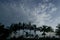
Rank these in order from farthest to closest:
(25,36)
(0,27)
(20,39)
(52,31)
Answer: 1. (52,31)
2. (25,36)
3. (20,39)
4. (0,27)

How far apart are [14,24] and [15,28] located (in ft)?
6.16

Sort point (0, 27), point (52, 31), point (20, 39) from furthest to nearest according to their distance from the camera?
1. point (52, 31)
2. point (20, 39)
3. point (0, 27)

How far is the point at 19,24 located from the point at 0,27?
476 inches

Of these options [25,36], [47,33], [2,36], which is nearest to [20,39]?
[25,36]

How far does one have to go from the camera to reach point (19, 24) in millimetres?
68875

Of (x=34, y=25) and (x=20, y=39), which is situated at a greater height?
(x=34, y=25)

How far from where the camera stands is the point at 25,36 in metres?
69.8

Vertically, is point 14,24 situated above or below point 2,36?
above

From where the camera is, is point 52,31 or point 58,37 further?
point 52,31

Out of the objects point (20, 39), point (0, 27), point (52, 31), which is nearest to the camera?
point (0, 27)

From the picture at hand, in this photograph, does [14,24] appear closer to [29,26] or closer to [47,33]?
[29,26]

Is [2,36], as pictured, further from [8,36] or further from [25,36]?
[25,36]

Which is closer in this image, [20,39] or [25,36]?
[20,39]

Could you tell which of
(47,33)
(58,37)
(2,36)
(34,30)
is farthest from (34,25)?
(2,36)
